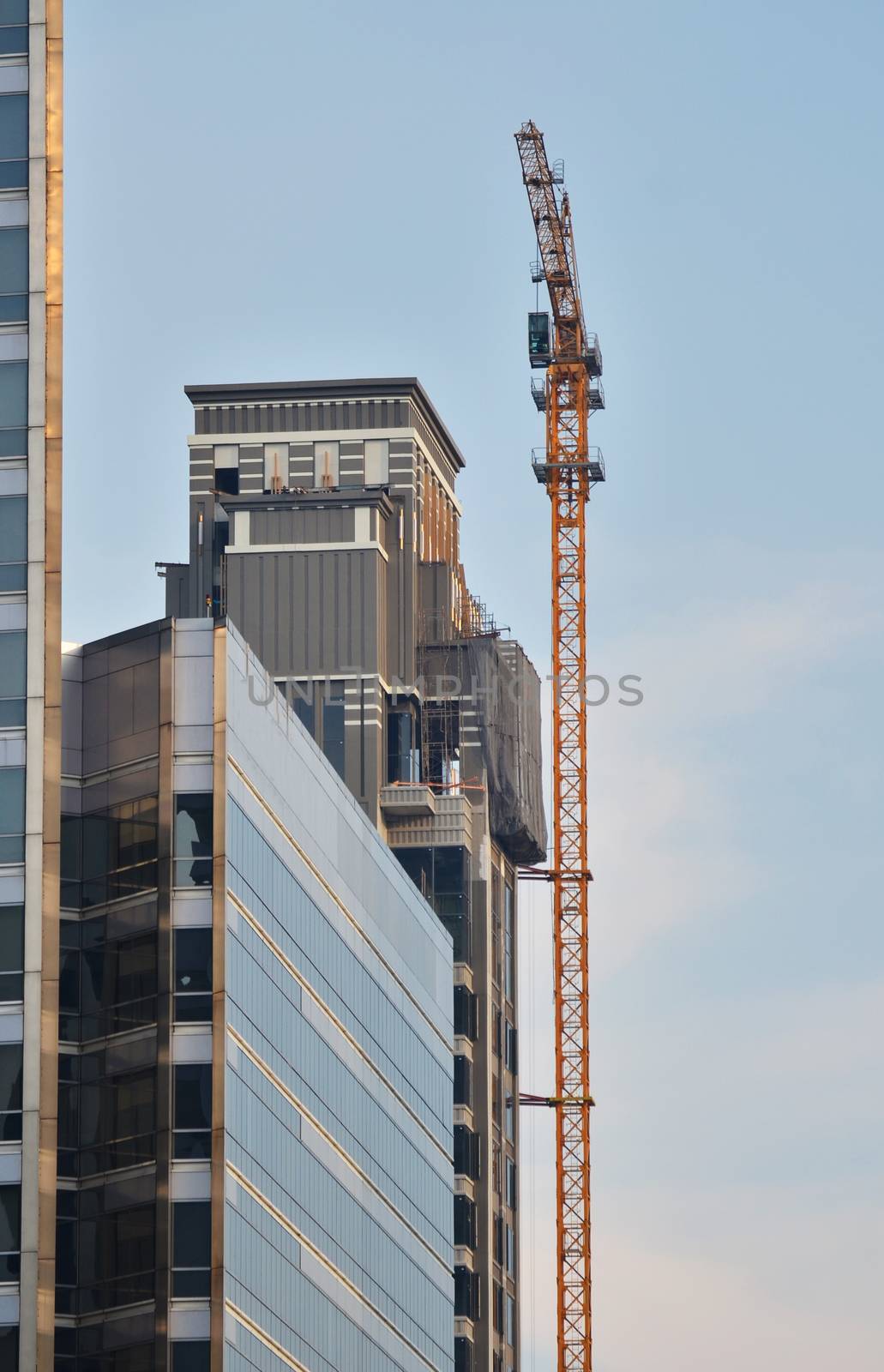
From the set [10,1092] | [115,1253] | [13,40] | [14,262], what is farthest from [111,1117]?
[13,40]

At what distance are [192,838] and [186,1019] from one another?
22.2 ft

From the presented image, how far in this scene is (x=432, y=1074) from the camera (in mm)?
167000

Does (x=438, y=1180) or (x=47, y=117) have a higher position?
(x=47, y=117)

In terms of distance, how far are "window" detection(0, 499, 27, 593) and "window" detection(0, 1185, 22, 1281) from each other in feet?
69.3

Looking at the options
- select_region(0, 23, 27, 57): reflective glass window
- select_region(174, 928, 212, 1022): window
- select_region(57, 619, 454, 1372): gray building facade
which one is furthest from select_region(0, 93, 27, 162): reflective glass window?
select_region(174, 928, 212, 1022): window

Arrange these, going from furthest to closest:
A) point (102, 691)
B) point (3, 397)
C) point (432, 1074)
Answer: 1. point (432, 1074)
2. point (102, 691)
3. point (3, 397)

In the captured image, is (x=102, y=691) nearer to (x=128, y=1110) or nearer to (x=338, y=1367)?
(x=128, y=1110)

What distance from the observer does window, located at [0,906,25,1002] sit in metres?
107

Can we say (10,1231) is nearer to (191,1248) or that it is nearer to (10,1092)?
(10,1092)

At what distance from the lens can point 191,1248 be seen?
11481 cm

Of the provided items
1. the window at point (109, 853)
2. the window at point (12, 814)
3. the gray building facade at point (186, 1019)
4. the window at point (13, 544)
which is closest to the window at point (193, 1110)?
the gray building facade at point (186, 1019)

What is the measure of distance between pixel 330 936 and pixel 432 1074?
31824mm

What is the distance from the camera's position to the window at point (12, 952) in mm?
106562

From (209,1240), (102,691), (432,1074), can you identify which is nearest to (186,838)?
(102,691)
